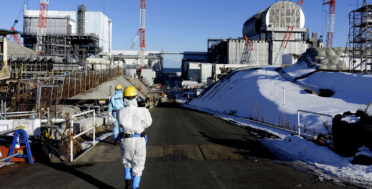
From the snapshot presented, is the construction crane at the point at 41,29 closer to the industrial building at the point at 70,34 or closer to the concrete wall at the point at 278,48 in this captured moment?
the industrial building at the point at 70,34

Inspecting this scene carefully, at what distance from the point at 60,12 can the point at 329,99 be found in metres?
88.1

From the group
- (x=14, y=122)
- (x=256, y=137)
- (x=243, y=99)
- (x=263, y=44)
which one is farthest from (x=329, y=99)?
(x=263, y=44)

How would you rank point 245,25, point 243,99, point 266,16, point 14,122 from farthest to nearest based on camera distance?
point 245,25
point 266,16
point 243,99
point 14,122

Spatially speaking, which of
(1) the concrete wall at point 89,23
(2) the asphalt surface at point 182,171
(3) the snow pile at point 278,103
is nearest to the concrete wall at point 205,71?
(1) the concrete wall at point 89,23

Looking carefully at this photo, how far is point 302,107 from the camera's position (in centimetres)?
1845

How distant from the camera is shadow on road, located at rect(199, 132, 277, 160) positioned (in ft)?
24.8

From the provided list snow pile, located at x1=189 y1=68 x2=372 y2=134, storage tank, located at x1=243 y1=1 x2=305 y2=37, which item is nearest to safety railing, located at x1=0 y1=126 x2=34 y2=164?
snow pile, located at x1=189 y1=68 x2=372 y2=134

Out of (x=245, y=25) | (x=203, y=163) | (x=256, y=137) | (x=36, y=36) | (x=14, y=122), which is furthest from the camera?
(x=245, y=25)

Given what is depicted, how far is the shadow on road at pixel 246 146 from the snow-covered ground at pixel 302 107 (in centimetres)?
34

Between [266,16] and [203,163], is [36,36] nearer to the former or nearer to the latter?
[266,16]

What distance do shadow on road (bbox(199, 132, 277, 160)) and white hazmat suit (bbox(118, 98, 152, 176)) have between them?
3.76 m

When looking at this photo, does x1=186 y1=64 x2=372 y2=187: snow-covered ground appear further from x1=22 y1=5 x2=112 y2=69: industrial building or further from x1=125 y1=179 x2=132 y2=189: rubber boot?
x1=22 y1=5 x2=112 y2=69: industrial building

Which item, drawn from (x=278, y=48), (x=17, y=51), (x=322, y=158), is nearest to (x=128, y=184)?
(x=322, y=158)

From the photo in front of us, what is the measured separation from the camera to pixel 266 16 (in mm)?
67812
